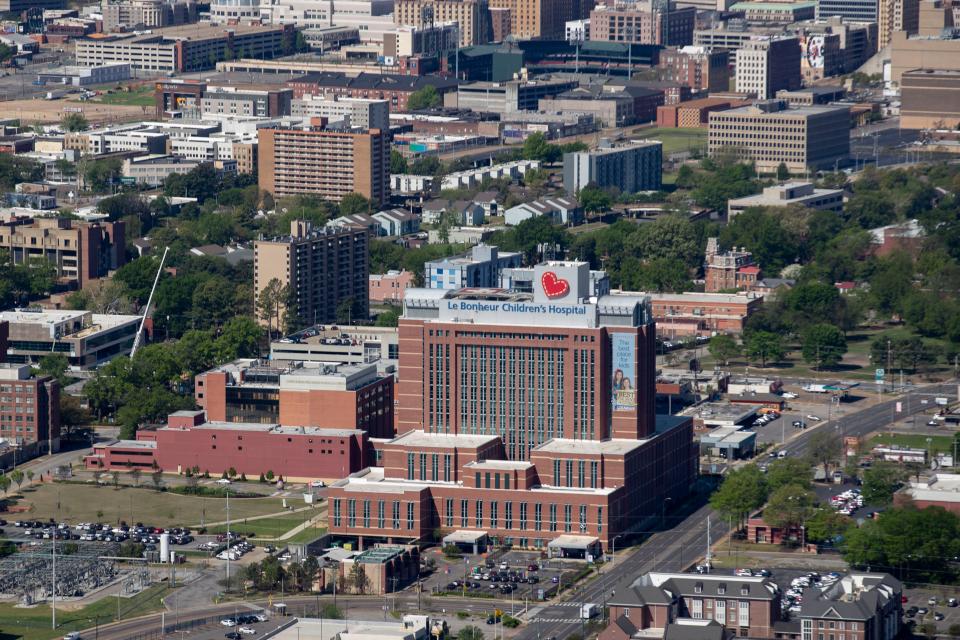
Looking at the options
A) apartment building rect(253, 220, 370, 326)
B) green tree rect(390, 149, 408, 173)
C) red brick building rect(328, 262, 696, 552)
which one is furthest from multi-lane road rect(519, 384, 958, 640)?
green tree rect(390, 149, 408, 173)

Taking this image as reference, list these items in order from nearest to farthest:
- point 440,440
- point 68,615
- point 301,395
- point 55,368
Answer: point 68,615
point 440,440
point 301,395
point 55,368

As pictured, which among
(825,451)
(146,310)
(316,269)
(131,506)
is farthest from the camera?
(316,269)

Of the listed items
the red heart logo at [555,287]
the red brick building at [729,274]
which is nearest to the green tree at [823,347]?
the red brick building at [729,274]

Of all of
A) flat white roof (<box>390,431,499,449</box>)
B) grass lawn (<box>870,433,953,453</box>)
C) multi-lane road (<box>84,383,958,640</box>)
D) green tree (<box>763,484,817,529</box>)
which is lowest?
multi-lane road (<box>84,383,958,640</box>)

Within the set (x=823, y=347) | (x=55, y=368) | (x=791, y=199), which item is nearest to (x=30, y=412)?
(x=55, y=368)

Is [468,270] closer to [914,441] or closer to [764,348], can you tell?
[914,441]

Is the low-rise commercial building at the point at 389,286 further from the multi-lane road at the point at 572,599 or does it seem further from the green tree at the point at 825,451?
the multi-lane road at the point at 572,599

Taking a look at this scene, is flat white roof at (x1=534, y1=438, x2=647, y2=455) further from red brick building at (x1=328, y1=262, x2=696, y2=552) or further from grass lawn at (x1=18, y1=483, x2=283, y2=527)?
grass lawn at (x1=18, y1=483, x2=283, y2=527)
